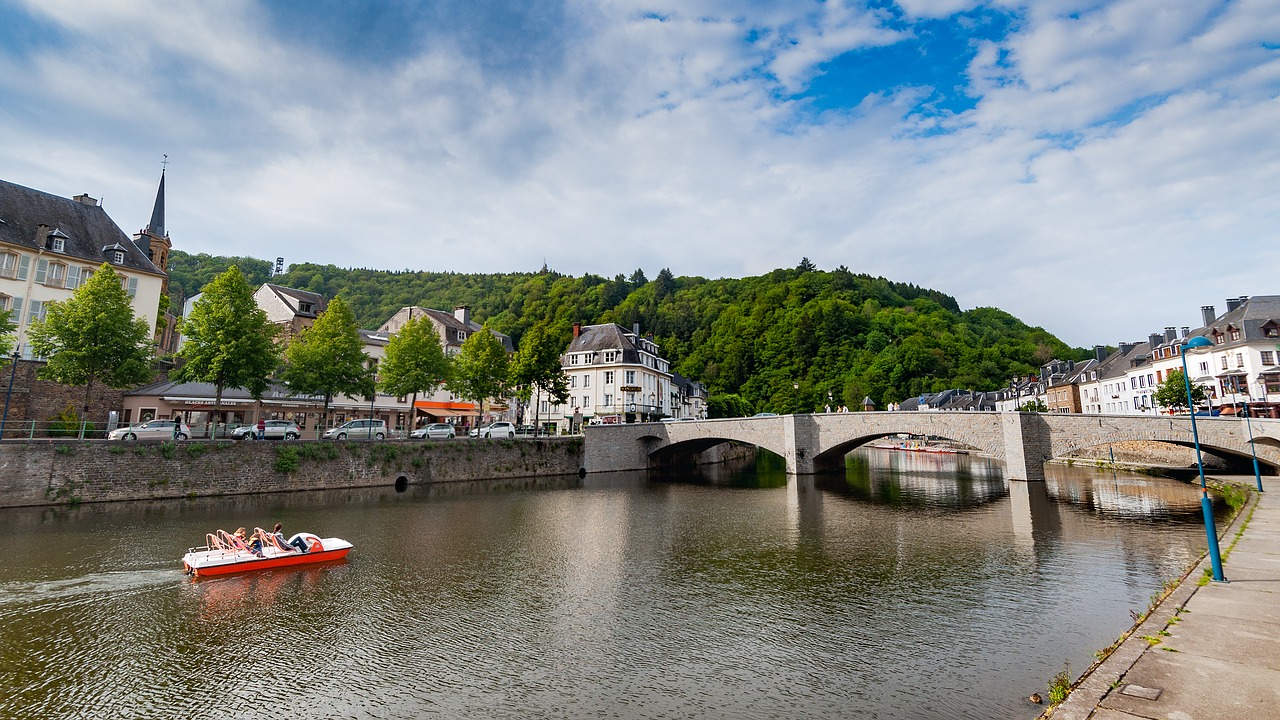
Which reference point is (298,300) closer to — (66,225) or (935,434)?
(66,225)

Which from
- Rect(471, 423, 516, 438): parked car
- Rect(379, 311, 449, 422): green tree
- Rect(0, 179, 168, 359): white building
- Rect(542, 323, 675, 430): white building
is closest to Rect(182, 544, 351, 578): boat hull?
Rect(471, 423, 516, 438): parked car

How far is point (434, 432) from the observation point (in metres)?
39.6

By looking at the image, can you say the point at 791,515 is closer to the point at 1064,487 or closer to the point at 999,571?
the point at 999,571

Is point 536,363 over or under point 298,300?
under

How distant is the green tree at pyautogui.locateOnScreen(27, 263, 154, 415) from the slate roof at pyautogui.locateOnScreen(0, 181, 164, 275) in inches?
395

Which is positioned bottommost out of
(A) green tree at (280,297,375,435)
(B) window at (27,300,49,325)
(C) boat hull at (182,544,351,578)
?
(C) boat hull at (182,544,351,578)

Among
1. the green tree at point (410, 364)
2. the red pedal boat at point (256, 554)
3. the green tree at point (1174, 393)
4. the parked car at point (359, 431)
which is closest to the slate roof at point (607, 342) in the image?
the green tree at point (410, 364)

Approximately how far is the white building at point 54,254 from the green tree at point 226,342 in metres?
4.71

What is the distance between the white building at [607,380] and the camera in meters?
58.8

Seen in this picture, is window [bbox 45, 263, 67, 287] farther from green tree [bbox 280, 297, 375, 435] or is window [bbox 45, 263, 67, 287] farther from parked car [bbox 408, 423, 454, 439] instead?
parked car [bbox 408, 423, 454, 439]

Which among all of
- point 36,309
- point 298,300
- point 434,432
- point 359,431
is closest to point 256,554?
point 359,431

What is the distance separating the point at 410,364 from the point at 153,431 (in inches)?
620

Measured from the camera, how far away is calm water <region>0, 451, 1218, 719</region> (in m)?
8.38

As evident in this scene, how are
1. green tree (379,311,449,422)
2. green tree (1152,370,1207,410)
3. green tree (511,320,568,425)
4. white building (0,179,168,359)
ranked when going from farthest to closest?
green tree (511,320,568,425)
green tree (1152,370,1207,410)
green tree (379,311,449,422)
white building (0,179,168,359)
